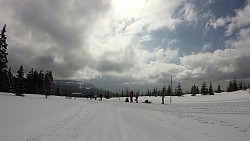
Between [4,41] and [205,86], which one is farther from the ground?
[4,41]

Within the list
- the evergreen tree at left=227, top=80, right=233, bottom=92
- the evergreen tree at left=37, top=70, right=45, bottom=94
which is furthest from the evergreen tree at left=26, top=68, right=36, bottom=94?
the evergreen tree at left=227, top=80, right=233, bottom=92

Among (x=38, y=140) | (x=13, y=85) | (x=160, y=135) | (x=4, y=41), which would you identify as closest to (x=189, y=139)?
(x=160, y=135)

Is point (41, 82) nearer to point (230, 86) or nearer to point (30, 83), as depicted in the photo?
point (30, 83)

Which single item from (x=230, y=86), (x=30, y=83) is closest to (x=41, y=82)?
(x=30, y=83)

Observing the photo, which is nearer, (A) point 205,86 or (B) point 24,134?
(B) point 24,134

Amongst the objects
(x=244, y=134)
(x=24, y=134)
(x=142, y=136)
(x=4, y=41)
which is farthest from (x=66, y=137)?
(x=4, y=41)

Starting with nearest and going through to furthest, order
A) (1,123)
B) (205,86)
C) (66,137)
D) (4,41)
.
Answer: (66,137) → (1,123) → (4,41) → (205,86)

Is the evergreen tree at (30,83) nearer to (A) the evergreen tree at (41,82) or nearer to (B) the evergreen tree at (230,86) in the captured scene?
(A) the evergreen tree at (41,82)

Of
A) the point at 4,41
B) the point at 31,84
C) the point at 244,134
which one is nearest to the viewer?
the point at 244,134

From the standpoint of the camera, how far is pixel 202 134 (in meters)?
9.68

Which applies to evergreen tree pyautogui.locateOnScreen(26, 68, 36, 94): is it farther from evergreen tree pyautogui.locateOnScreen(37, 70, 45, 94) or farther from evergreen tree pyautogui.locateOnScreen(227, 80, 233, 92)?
evergreen tree pyautogui.locateOnScreen(227, 80, 233, 92)

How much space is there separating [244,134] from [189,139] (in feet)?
8.93

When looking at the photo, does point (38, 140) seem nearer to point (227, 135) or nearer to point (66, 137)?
point (66, 137)

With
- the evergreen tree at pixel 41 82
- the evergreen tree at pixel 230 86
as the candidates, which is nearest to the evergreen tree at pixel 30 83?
the evergreen tree at pixel 41 82
